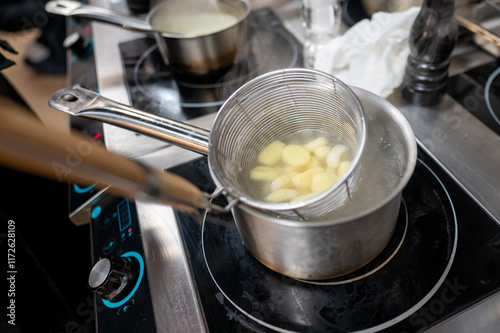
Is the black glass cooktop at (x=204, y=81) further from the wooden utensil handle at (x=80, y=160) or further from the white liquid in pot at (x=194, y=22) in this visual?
the wooden utensil handle at (x=80, y=160)

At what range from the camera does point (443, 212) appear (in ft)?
2.02

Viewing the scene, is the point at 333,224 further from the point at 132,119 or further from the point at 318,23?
the point at 318,23

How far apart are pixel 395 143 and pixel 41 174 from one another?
0.86 m

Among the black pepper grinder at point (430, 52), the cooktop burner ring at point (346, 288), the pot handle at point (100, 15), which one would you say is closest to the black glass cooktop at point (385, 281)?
the cooktop burner ring at point (346, 288)

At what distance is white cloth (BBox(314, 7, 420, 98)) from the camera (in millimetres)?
826

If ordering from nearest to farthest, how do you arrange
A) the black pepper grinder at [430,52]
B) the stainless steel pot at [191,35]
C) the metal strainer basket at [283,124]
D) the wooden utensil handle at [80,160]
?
the wooden utensil handle at [80,160], the metal strainer basket at [283,124], the black pepper grinder at [430,52], the stainless steel pot at [191,35]

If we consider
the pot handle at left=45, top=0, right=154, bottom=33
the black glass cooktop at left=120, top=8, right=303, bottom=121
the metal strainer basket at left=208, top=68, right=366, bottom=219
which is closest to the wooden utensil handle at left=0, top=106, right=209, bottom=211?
the metal strainer basket at left=208, top=68, right=366, bottom=219

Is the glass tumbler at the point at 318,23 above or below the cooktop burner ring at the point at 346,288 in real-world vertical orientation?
above

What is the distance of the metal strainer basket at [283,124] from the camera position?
19.9 inches

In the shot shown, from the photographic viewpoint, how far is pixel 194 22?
1.03m

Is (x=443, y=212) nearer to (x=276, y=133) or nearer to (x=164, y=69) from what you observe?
(x=276, y=133)

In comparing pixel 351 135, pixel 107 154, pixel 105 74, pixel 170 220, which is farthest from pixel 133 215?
pixel 105 74

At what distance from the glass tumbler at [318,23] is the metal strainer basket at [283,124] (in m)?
0.31

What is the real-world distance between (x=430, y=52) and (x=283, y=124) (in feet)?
1.14
